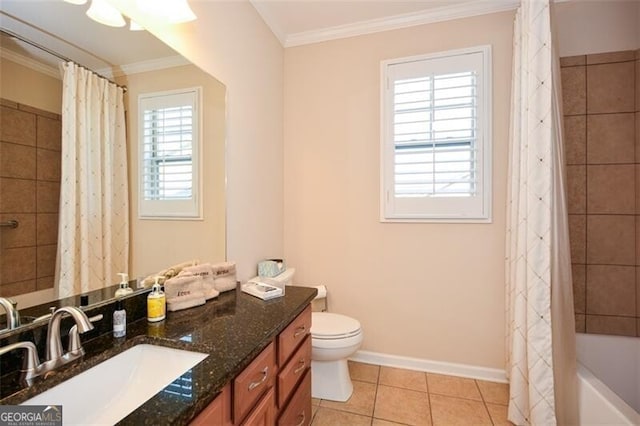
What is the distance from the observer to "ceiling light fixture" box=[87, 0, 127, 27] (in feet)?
3.44

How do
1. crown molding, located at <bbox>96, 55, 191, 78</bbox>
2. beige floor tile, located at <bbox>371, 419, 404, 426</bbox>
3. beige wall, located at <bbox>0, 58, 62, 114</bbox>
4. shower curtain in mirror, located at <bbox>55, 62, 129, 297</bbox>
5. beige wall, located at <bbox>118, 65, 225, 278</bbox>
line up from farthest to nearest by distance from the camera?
beige floor tile, located at <bbox>371, 419, 404, 426</bbox>, beige wall, located at <bbox>118, 65, 225, 278</bbox>, crown molding, located at <bbox>96, 55, 191, 78</bbox>, shower curtain in mirror, located at <bbox>55, 62, 129, 297</bbox>, beige wall, located at <bbox>0, 58, 62, 114</bbox>

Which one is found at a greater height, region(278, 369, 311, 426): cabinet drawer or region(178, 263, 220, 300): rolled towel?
region(178, 263, 220, 300): rolled towel

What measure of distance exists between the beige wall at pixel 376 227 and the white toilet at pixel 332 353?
49cm

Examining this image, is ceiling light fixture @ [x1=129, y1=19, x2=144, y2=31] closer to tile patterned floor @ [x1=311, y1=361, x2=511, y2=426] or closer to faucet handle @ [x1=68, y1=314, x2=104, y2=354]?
faucet handle @ [x1=68, y1=314, x2=104, y2=354]

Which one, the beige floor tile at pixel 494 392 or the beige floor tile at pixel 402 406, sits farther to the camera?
the beige floor tile at pixel 494 392

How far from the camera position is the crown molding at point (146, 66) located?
43.7 inches

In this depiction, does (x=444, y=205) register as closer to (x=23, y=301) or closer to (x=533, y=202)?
(x=533, y=202)

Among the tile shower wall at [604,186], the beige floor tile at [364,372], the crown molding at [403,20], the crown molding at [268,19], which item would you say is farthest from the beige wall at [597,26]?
the beige floor tile at [364,372]

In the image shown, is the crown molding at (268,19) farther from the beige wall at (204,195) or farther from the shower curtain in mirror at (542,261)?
the shower curtain in mirror at (542,261)

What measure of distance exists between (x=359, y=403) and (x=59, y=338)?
1665mm

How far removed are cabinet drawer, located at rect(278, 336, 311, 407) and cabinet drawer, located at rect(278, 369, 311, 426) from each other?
44mm

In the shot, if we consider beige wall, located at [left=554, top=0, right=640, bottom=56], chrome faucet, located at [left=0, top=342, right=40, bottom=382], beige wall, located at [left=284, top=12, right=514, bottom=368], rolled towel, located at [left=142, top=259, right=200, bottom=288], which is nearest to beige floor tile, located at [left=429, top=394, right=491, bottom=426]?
beige wall, located at [left=284, top=12, right=514, bottom=368]

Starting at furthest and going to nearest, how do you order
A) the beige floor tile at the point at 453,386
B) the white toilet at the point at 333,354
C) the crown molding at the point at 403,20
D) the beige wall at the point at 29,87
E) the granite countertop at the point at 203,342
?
the crown molding at the point at 403,20
the beige floor tile at the point at 453,386
the white toilet at the point at 333,354
the beige wall at the point at 29,87
the granite countertop at the point at 203,342

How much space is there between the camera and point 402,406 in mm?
1857
